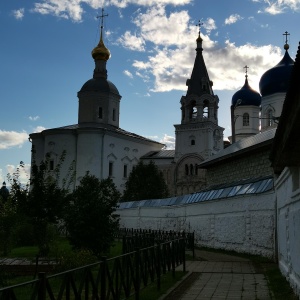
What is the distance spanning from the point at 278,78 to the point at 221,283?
84.2 feet

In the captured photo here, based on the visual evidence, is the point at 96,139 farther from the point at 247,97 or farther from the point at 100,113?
the point at 247,97

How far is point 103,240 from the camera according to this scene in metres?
12.6

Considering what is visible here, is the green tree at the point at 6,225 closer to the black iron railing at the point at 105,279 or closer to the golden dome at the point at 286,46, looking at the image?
the black iron railing at the point at 105,279

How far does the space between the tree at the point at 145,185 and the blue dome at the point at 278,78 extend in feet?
44.0

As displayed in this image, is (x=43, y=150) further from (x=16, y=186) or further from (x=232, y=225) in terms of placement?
(x=232, y=225)

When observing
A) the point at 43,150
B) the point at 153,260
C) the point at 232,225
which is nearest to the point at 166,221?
the point at 232,225

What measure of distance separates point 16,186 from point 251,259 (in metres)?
8.56

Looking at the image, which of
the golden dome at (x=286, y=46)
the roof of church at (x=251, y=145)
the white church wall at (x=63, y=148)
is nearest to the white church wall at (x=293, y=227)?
the roof of church at (x=251, y=145)

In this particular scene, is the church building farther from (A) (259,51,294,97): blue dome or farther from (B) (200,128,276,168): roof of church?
(B) (200,128,276,168): roof of church

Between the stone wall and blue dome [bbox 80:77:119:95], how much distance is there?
23629 mm

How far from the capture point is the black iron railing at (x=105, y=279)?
12.4 ft

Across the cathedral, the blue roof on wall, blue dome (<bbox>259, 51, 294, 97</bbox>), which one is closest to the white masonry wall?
the blue roof on wall

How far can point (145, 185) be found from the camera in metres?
41.9

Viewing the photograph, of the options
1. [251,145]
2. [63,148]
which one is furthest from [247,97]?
[251,145]
